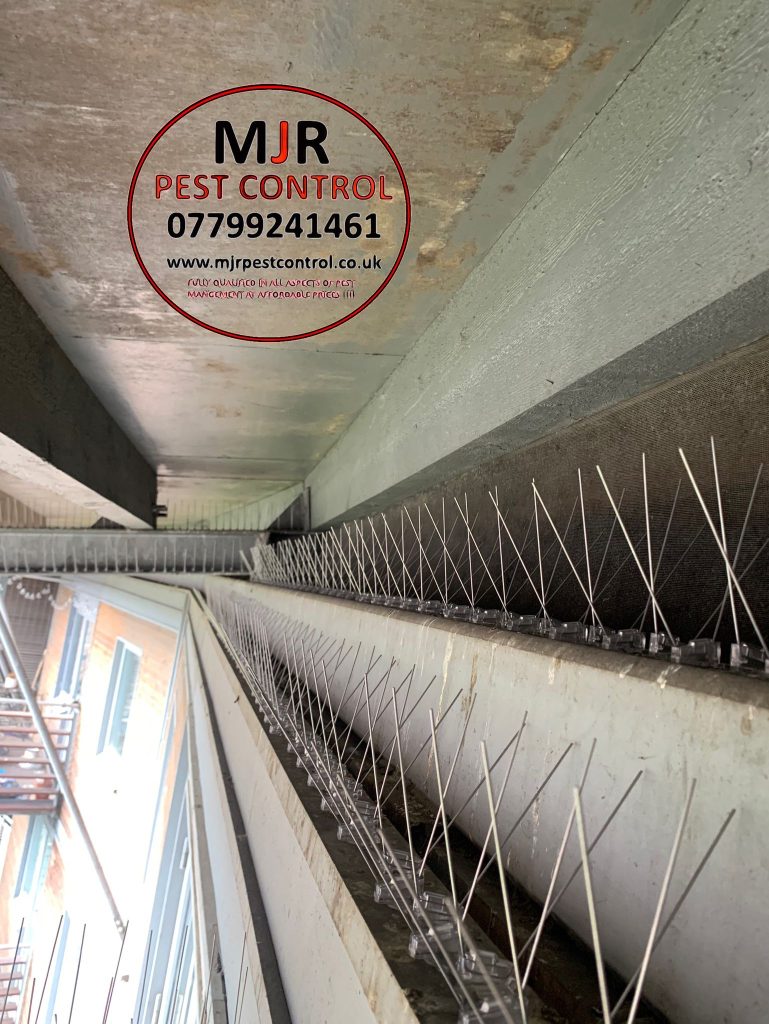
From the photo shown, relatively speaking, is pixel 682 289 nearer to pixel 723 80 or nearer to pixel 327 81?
pixel 723 80

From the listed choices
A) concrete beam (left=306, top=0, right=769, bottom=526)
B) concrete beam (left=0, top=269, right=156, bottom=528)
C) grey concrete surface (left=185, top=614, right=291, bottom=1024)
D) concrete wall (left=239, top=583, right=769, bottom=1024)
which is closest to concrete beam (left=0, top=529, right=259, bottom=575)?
concrete beam (left=0, top=269, right=156, bottom=528)

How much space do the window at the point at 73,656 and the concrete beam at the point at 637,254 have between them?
8761mm

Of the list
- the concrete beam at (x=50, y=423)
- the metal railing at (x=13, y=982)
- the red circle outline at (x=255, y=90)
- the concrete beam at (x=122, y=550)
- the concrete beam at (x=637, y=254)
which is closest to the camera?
the concrete beam at (x=637, y=254)

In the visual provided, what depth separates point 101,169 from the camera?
1792 mm

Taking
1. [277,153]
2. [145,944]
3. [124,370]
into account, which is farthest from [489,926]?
[124,370]

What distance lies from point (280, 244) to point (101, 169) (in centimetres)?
52

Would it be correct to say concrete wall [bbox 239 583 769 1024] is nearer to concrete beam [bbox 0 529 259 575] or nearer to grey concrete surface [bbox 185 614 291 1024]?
grey concrete surface [bbox 185 614 291 1024]

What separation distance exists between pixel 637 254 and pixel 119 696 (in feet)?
22.5

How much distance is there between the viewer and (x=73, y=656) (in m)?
11.1

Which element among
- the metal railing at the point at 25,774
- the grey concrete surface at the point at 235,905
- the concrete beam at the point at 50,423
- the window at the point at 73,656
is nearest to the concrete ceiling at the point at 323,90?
the concrete beam at the point at 50,423

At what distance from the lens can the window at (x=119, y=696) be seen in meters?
6.86

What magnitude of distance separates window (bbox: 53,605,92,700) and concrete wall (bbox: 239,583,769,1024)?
30.7 ft

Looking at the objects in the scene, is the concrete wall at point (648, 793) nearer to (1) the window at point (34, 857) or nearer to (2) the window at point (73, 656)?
(1) the window at point (34, 857)

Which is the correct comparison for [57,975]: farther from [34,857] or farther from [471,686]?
[471,686]
